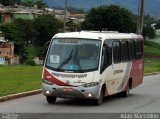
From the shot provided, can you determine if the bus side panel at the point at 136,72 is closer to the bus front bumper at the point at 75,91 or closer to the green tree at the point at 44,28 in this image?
the bus front bumper at the point at 75,91

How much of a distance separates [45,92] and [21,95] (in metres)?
2.63

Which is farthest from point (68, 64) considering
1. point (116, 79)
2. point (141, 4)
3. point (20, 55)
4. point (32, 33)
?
point (32, 33)

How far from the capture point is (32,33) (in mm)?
102312

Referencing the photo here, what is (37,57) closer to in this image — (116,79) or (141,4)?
(141,4)

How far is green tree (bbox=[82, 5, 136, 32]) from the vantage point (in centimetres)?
11494

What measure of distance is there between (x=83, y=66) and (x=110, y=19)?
99.8m

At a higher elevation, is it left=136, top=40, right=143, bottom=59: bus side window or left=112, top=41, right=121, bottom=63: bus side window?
left=112, top=41, right=121, bottom=63: bus side window

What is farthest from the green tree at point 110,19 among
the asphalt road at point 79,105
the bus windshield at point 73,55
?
the bus windshield at point 73,55

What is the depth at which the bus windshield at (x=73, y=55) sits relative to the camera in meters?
17.0

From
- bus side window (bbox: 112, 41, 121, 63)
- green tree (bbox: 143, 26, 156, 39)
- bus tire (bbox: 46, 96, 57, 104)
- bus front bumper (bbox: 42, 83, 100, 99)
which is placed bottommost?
green tree (bbox: 143, 26, 156, 39)

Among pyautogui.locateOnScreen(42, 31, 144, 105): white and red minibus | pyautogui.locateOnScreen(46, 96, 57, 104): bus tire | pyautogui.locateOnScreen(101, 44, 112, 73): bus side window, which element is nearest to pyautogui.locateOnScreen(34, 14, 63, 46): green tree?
pyautogui.locateOnScreen(42, 31, 144, 105): white and red minibus

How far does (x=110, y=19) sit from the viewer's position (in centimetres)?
11619

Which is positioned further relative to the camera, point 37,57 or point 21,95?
point 37,57

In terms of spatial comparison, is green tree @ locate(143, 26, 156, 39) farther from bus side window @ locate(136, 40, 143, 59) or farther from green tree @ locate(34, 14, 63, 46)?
bus side window @ locate(136, 40, 143, 59)
